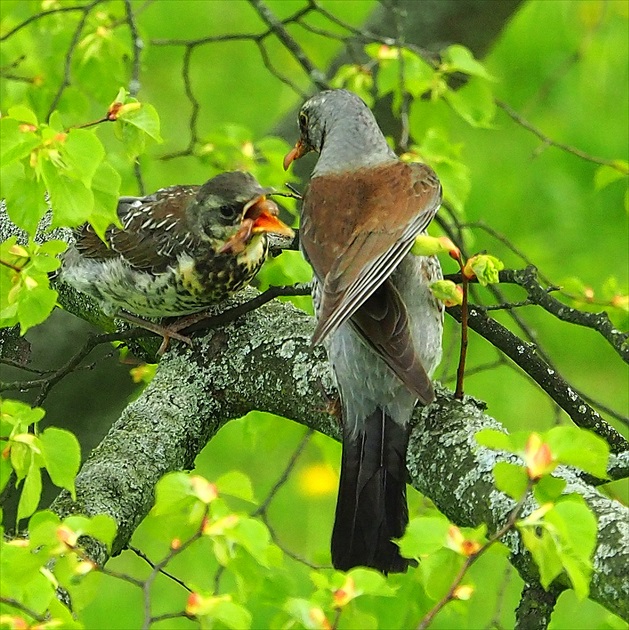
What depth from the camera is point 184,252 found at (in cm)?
272

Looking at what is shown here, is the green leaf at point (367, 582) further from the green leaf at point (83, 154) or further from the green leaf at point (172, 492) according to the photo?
the green leaf at point (83, 154)

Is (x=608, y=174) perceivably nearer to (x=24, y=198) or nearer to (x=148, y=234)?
(x=148, y=234)

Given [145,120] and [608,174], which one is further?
[608,174]

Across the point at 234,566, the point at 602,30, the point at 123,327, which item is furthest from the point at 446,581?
the point at 602,30

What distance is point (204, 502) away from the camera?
1445 millimetres

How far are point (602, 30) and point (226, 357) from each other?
182 inches

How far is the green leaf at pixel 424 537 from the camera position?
1.38 meters

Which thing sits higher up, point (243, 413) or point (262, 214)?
point (262, 214)

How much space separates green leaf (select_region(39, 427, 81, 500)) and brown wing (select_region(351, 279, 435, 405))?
2.09ft

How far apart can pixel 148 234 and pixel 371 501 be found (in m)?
1.02

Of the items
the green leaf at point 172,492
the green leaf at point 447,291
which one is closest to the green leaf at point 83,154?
the green leaf at point 172,492

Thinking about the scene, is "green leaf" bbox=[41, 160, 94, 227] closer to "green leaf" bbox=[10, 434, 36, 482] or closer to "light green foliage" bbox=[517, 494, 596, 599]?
"green leaf" bbox=[10, 434, 36, 482]

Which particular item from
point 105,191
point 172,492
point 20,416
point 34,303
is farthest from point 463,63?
point 172,492

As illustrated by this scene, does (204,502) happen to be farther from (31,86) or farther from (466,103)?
(31,86)
